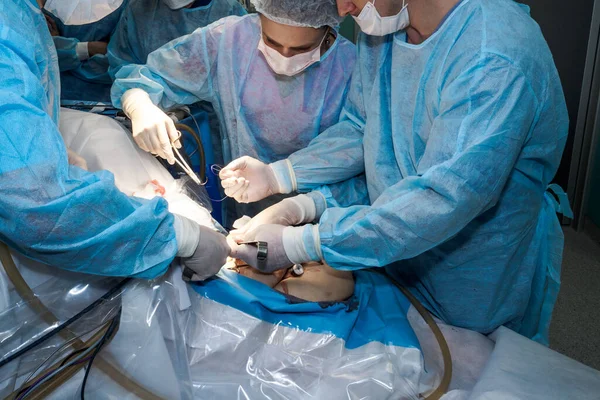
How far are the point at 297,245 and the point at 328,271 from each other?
256 millimetres

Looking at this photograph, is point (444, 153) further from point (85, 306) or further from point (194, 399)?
point (85, 306)

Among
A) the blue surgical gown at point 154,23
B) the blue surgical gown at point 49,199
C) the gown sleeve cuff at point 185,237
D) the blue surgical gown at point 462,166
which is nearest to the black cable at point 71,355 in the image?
the blue surgical gown at point 49,199

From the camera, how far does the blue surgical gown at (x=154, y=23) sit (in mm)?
2508

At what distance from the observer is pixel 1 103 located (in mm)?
959

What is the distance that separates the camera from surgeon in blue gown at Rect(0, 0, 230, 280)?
38.5 inches

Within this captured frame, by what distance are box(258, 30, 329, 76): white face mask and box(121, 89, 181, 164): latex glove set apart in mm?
425

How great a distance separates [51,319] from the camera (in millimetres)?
1179

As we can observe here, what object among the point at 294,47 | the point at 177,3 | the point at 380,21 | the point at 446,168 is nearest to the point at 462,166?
the point at 446,168

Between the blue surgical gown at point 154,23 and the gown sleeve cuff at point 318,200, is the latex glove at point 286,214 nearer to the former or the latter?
the gown sleeve cuff at point 318,200

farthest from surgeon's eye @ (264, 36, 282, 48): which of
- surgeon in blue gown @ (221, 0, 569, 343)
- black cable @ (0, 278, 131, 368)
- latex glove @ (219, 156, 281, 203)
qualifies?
black cable @ (0, 278, 131, 368)

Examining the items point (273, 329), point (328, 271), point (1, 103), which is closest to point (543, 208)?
point (328, 271)

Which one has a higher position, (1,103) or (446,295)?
(1,103)

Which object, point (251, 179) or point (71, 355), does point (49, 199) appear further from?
point (251, 179)

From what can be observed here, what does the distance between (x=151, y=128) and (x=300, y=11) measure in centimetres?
62
